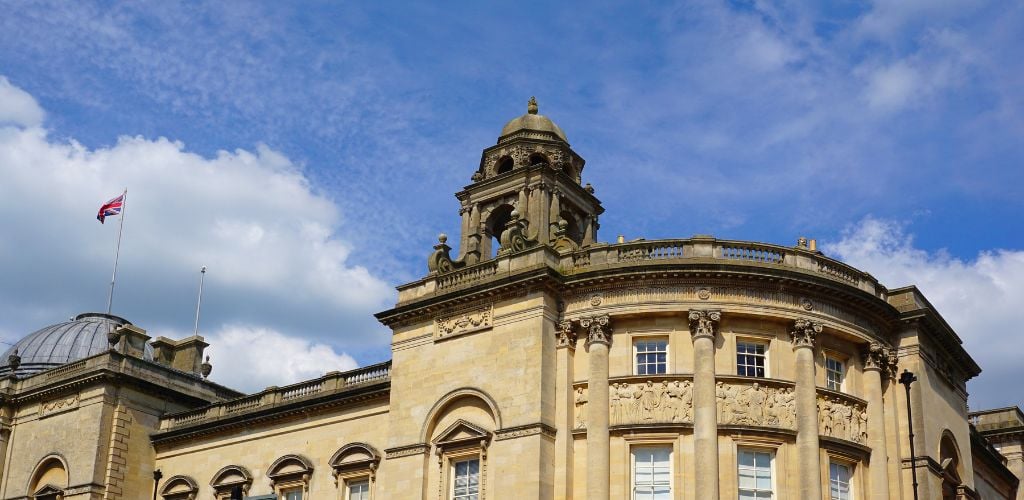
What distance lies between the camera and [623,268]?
3412 centimetres

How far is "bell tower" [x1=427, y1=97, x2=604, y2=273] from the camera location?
137 ft

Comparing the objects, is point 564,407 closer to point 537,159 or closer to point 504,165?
point 537,159

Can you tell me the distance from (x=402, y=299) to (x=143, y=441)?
48.6 feet

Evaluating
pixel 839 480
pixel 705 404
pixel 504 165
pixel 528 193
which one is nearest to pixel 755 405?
pixel 705 404

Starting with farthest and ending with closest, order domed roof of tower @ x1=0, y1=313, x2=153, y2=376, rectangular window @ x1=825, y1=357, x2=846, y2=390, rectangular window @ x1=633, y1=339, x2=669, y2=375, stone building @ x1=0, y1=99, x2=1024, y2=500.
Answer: domed roof of tower @ x1=0, y1=313, x2=153, y2=376
rectangular window @ x1=825, y1=357, x2=846, y2=390
rectangular window @ x1=633, y1=339, x2=669, y2=375
stone building @ x1=0, y1=99, x2=1024, y2=500

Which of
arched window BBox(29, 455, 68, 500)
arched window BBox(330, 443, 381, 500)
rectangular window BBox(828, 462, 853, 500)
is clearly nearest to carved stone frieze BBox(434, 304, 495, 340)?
arched window BBox(330, 443, 381, 500)

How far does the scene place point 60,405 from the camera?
156ft

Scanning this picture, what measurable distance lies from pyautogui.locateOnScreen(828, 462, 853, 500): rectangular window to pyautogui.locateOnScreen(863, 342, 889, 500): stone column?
67 cm

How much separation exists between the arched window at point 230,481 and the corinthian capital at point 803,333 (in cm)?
2010

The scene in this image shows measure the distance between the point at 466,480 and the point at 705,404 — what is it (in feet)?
23.9

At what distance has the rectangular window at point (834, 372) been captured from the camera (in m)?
34.8

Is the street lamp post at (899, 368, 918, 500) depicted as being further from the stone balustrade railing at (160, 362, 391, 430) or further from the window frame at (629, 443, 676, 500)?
the stone balustrade railing at (160, 362, 391, 430)

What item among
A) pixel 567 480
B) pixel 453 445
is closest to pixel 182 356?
pixel 453 445

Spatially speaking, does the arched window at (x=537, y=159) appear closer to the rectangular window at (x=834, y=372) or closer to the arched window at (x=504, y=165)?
the arched window at (x=504, y=165)
